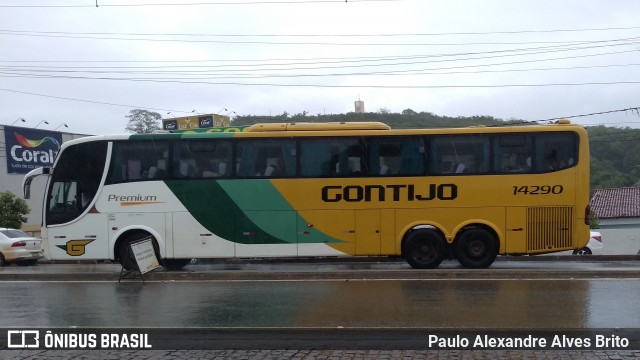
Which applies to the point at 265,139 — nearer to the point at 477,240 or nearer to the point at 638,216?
the point at 477,240

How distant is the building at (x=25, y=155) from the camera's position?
3425 cm

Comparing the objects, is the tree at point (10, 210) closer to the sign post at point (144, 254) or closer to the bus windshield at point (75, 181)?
the bus windshield at point (75, 181)

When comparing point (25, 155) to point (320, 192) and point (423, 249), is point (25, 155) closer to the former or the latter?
point (320, 192)

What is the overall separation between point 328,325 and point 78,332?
315 centimetres

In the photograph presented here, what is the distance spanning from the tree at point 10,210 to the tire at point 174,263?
50.2 feet

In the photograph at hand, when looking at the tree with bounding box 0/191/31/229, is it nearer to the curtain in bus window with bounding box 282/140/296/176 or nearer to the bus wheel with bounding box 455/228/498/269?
the curtain in bus window with bounding box 282/140/296/176

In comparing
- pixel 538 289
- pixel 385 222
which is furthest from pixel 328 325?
pixel 385 222

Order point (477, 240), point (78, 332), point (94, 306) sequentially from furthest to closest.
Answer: point (477, 240), point (94, 306), point (78, 332)

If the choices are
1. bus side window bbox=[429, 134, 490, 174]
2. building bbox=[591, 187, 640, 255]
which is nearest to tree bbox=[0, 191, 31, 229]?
bus side window bbox=[429, 134, 490, 174]

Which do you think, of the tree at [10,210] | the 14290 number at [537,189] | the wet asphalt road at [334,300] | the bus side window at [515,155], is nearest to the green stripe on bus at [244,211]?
the wet asphalt road at [334,300]

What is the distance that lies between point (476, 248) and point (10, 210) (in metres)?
22.5


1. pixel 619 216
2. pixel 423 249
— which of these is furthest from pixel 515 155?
pixel 619 216

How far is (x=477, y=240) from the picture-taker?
15.2 meters

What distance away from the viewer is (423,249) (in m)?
15.3
